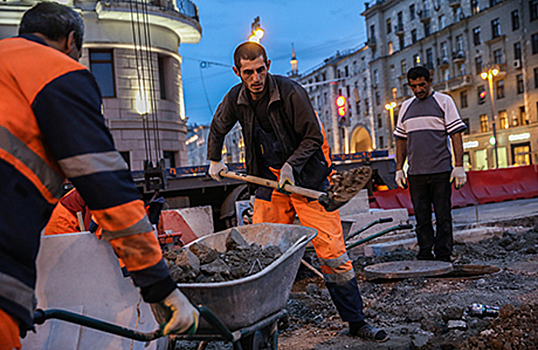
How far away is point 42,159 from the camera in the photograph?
1.74m

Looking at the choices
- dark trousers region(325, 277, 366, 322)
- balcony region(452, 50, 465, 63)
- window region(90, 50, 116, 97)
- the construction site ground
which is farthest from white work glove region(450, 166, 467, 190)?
balcony region(452, 50, 465, 63)

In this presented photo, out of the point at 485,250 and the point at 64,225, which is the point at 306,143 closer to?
the point at 64,225

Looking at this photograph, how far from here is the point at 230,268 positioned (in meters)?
2.77

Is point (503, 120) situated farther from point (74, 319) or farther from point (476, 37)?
point (74, 319)

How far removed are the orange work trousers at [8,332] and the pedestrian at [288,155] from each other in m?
2.36

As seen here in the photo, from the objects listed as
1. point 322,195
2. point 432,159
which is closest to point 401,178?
point 432,159

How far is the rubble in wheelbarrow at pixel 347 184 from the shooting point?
379 centimetres

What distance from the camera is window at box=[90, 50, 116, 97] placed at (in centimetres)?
1750

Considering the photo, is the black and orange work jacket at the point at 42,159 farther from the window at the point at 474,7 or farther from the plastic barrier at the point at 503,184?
the window at the point at 474,7

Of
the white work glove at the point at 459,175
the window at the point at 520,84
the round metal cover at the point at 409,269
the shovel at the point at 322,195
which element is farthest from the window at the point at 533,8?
the shovel at the point at 322,195

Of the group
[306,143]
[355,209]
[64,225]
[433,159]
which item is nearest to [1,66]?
[306,143]

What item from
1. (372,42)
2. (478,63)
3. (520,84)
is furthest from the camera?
(372,42)

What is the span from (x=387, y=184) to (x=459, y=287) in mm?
8735

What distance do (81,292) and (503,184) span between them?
15673mm
